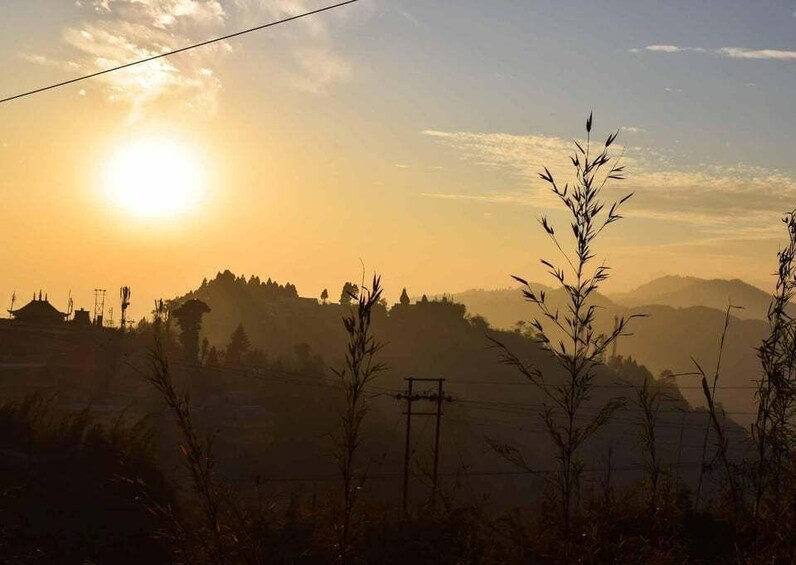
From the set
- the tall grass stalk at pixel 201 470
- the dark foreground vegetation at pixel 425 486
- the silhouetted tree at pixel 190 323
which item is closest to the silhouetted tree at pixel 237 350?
the silhouetted tree at pixel 190 323

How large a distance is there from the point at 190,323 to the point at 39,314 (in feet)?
59.6

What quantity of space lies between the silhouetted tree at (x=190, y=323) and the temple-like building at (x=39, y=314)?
1447cm

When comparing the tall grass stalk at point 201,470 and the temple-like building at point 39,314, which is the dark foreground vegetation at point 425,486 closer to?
the tall grass stalk at point 201,470

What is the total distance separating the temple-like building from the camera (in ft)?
293

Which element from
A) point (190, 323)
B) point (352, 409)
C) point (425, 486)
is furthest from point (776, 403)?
point (190, 323)

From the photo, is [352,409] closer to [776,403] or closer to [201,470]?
[201,470]

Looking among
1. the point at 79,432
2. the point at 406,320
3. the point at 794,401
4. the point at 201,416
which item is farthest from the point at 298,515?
the point at 406,320

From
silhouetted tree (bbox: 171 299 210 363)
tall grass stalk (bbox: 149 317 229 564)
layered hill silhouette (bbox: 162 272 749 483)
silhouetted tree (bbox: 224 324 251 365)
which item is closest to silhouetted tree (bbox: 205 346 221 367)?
silhouetted tree (bbox: 171 299 210 363)

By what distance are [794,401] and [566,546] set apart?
176 centimetres

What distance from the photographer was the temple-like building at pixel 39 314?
293 ft

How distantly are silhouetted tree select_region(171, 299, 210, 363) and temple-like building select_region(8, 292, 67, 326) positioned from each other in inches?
570

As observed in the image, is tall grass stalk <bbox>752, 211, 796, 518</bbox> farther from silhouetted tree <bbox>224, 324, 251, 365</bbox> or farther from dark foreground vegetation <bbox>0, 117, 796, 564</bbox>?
silhouetted tree <bbox>224, 324, 251, 365</bbox>

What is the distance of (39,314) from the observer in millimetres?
91125

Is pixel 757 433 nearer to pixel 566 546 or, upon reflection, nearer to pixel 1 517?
pixel 566 546
